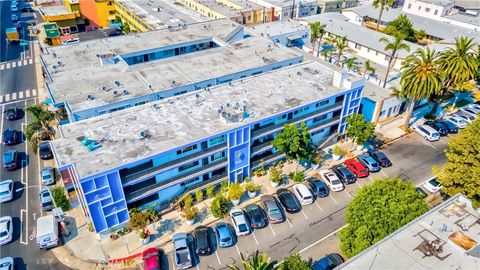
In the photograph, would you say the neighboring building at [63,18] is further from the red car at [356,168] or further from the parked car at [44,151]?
the red car at [356,168]

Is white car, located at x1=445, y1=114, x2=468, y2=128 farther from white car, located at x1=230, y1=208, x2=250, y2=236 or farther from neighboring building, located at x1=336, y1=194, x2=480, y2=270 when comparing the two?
white car, located at x1=230, y1=208, x2=250, y2=236

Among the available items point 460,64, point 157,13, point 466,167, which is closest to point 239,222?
point 466,167

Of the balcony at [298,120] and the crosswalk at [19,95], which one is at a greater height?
the balcony at [298,120]

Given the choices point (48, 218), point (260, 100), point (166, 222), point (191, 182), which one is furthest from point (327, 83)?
point (48, 218)

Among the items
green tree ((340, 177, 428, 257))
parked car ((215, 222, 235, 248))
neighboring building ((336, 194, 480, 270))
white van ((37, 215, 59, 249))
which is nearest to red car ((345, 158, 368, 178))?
green tree ((340, 177, 428, 257))

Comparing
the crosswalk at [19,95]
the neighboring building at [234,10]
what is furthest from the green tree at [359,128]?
the crosswalk at [19,95]

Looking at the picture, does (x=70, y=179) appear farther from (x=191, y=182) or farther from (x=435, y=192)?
(x=435, y=192)
